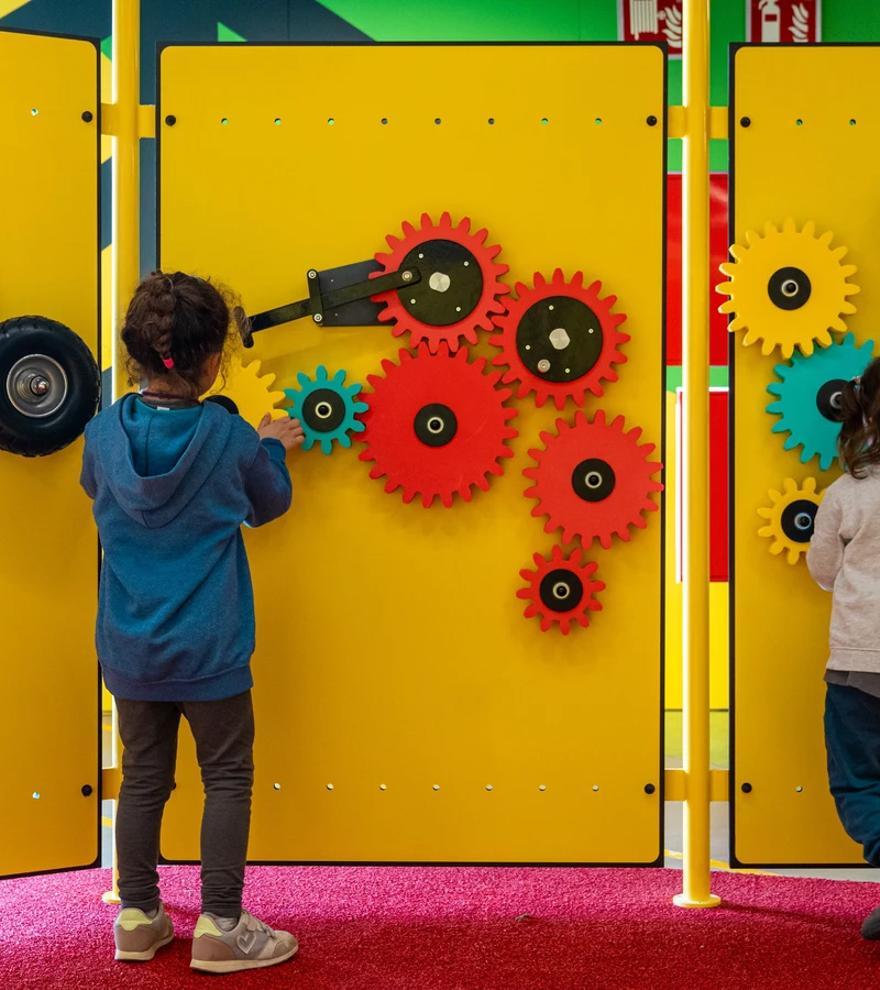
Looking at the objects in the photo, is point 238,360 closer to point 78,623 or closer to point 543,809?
point 78,623

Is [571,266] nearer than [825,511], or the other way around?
[825,511]

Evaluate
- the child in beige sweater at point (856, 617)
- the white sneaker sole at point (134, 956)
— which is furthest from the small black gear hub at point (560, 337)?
the white sneaker sole at point (134, 956)

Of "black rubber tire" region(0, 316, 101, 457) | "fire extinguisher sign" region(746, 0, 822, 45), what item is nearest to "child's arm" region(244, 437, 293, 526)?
"black rubber tire" region(0, 316, 101, 457)

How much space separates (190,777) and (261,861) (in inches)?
9.2

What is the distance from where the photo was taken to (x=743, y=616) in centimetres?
262

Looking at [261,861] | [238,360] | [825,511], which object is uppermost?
[238,360]

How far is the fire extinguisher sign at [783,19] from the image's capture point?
555 centimetres

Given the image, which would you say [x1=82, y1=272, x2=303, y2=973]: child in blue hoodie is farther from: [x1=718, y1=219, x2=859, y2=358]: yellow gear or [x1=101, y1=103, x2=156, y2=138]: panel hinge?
[x1=718, y1=219, x2=859, y2=358]: yellow gear

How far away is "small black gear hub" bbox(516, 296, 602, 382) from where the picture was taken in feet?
8.50

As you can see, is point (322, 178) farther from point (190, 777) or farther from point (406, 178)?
point (190, 777)

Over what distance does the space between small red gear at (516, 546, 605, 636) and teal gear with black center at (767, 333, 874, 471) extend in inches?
20.3

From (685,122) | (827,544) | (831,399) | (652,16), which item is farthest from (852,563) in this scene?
(652,16)

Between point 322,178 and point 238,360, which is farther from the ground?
point 322,178

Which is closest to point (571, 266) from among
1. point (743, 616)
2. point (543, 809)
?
point (743, 616)
